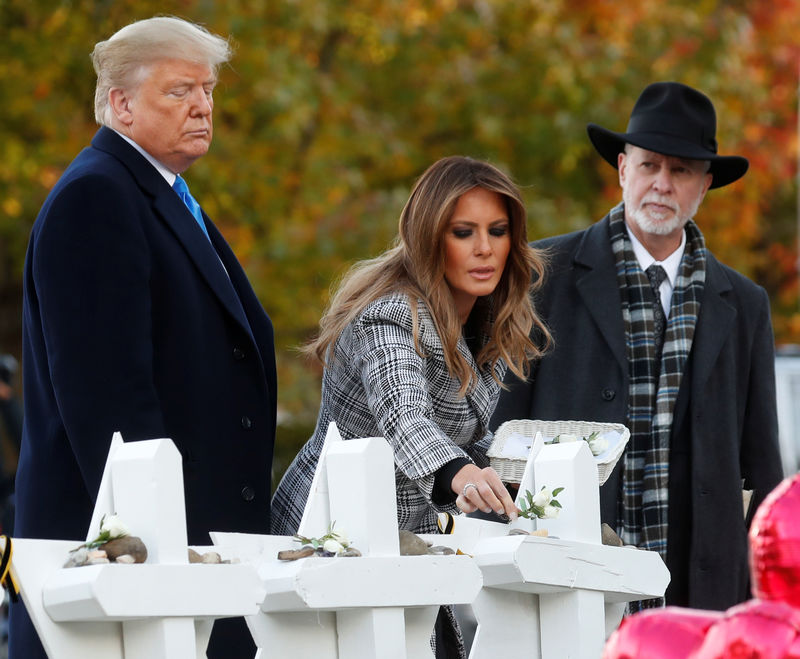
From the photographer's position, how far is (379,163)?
516 inches

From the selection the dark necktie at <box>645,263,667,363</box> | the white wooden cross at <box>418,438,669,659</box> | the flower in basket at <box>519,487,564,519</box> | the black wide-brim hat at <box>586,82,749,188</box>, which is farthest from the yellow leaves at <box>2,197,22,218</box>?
the flower in basket at <box>519,487,564,519</box>

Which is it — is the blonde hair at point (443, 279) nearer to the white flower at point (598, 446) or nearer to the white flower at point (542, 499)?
the white flower at point (598, 446)

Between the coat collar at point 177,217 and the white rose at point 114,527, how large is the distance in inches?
38.3

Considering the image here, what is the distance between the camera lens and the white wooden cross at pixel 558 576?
290cm

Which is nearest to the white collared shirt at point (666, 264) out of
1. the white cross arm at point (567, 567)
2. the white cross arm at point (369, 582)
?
the white cross arm at point (567, 567)

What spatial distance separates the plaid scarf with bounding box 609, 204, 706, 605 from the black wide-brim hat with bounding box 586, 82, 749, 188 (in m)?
0.27

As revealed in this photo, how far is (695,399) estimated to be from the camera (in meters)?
4.42

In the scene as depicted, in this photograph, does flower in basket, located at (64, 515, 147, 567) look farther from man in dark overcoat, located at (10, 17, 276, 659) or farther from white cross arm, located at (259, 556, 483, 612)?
man in dark overcoat, located at (10, 17, 276, 659)

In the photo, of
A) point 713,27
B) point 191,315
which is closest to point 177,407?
point 191,315

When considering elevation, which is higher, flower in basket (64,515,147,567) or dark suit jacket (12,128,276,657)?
dark suit jacket (12,128,276,657)

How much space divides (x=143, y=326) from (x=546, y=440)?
3.43 ft

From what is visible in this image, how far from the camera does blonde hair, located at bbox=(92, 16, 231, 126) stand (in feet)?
11.2

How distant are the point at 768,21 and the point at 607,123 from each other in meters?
5.45

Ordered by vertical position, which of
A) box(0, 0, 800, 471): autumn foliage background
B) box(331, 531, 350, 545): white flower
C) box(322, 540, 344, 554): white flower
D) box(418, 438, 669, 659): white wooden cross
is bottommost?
box(418, 438, 669, 659): white wooden cross
